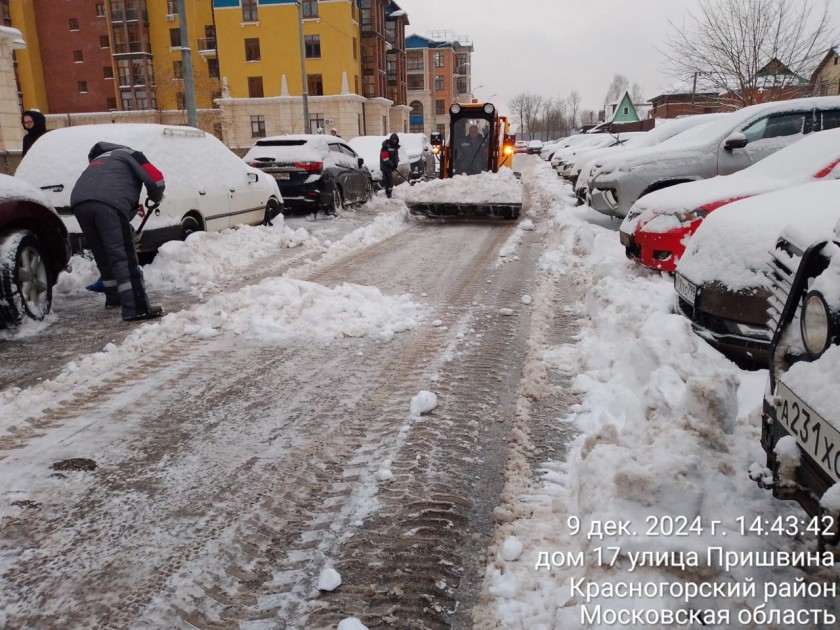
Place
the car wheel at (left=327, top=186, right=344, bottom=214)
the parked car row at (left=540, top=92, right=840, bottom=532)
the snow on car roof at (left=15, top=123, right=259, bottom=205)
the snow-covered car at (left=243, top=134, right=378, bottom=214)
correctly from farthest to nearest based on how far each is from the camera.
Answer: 1. the car wheel at (left=327, top=186, right=344, bottom=214)
2. the snow-covered car at (left=243, top=134, right=378, bottom=214)
3. the snow on car roof at (left=15, top=123, right=259, bottom=205)
4. the parked car row at (left=540, top=92, right=840, bottom=532)

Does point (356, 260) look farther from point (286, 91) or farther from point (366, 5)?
point (366, 5)

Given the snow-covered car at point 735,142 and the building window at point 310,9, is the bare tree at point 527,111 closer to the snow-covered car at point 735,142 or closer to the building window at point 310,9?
the building window at point 310,9

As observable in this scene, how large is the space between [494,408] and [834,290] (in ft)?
7.13

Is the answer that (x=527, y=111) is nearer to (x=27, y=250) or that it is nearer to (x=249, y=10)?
(x=249, y=10)

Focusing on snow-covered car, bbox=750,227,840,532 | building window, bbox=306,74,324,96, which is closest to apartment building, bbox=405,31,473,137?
building window, bbox=306,74,324,96

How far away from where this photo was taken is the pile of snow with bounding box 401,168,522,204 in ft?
39.8

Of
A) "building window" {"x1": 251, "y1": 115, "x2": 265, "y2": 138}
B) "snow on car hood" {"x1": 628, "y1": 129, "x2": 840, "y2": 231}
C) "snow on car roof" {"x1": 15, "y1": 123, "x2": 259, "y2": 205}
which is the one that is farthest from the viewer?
"building window" {"x1": 251, "y1": 115, "x2": 265, "y2": 138}

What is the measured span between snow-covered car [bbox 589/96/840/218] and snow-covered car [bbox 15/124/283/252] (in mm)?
6118

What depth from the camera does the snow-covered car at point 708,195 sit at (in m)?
5.96

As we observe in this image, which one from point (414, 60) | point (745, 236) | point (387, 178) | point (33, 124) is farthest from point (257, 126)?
point (745, 236)

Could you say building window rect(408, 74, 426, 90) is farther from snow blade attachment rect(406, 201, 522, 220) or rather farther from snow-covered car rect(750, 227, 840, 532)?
snow-covered car rect(750, 227, 840, 532)

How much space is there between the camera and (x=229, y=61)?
155ft

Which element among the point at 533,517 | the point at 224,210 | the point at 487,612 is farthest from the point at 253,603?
the point at 224,210

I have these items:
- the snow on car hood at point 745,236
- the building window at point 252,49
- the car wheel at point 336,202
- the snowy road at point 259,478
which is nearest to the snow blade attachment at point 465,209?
the car wheel at point 336,202
